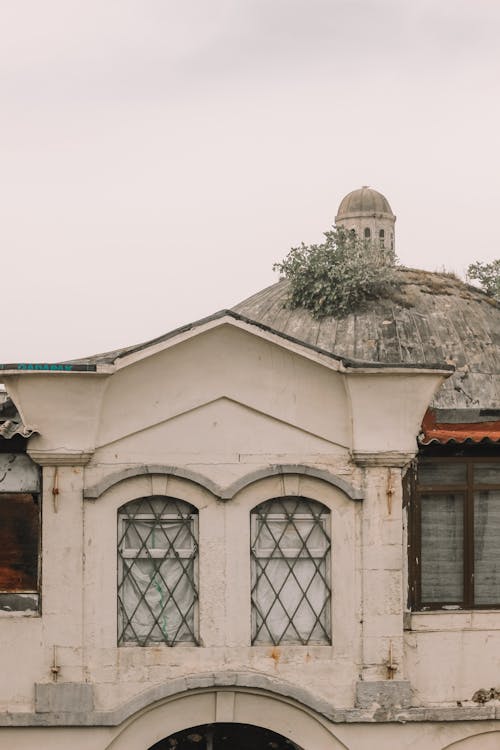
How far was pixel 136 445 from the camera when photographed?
542 inches

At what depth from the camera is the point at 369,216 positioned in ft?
116

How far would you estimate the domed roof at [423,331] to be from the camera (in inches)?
804

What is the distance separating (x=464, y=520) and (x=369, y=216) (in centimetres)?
2215

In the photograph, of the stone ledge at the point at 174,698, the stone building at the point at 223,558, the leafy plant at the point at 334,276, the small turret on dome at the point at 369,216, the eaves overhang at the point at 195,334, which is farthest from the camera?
the small turret on dome at the point at 369,216

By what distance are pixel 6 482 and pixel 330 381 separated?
4.14 meters

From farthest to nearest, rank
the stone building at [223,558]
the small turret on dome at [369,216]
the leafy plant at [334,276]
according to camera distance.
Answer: the small turret on dome at [369,216] < the leafy plant at [334,276] < the stone building at [223,558]

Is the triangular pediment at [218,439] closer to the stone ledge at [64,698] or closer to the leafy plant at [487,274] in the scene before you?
the stone ledge at [64,698]

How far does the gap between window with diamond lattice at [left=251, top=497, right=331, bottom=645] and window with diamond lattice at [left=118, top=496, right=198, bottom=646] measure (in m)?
0.81

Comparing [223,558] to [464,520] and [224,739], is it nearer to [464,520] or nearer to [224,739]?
[224,739]

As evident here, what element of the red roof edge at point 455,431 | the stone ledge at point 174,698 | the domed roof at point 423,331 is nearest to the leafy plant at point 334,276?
the domed roof at point 423,331

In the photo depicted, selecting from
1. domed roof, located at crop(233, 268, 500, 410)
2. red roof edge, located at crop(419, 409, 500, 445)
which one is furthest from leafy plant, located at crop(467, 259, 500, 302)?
red roof edge, located at crop(419, 409, 500, 445)

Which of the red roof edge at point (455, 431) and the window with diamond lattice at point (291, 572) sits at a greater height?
the red roof edge at point (455, 431)

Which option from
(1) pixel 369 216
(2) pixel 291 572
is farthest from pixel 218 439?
(1) pixel 369 216

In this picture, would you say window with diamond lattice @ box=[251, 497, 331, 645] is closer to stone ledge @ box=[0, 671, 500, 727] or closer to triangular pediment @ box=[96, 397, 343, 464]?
stone ledge @ box=[0, 671, 500, 727]
